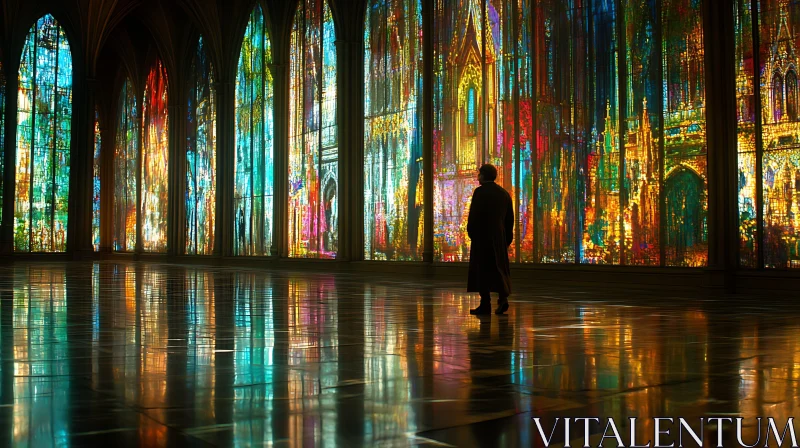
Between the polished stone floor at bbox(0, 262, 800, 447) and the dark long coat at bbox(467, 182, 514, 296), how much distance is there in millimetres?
431

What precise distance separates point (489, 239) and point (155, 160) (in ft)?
105

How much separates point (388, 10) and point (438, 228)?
6.62 m

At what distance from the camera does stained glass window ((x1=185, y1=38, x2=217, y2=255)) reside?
110 feet

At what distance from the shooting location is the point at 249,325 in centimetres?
678

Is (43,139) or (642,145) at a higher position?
(43,139)

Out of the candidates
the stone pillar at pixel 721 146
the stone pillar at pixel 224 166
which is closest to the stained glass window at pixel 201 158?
the stone pillar at pixel 224 166

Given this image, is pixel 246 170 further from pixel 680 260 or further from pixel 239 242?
pixel 680 260

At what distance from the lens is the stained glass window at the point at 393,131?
22.3 m

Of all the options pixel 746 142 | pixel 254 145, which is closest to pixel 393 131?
pixel 254 145

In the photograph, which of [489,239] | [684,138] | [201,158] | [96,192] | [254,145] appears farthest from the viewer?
[96,192]

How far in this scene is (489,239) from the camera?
27.7 ft

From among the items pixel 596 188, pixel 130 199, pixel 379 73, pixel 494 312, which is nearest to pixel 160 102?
pixel 130 199

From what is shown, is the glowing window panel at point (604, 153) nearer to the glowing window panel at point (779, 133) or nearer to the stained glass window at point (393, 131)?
the glowing window panel at point (779, 133)

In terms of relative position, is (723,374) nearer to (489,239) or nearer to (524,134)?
(489,239)
